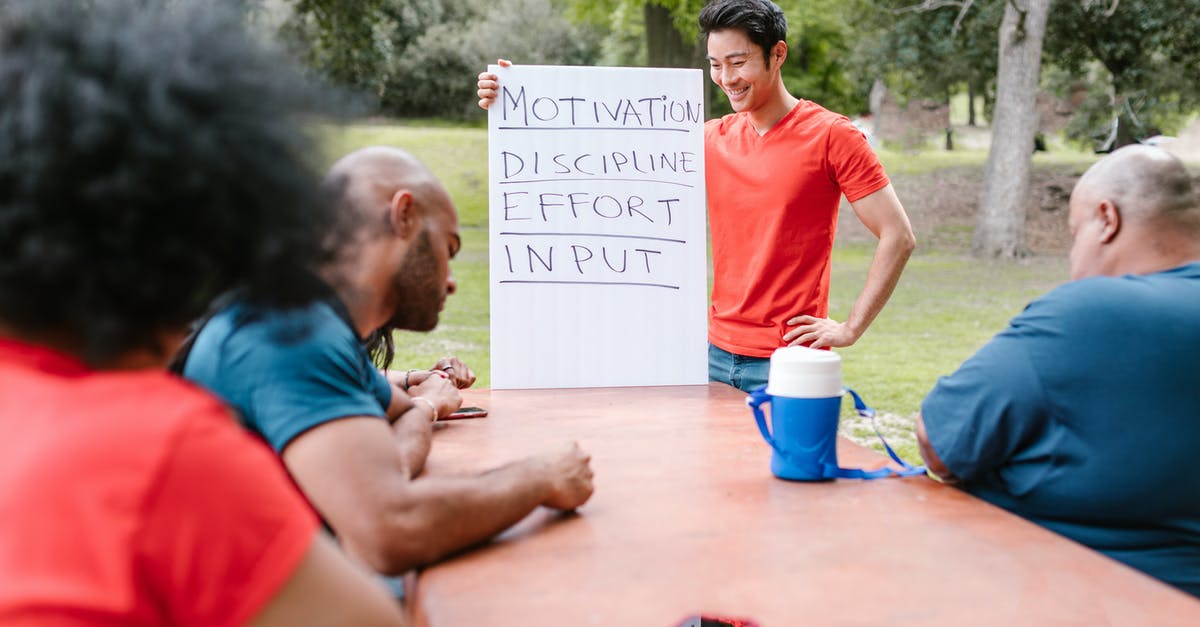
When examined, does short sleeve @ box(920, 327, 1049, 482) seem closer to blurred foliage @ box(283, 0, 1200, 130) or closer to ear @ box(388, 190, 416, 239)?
ear @ box(388, 190, 416, 239)

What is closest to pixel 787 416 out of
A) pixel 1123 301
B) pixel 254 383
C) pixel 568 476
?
pixel 568 476

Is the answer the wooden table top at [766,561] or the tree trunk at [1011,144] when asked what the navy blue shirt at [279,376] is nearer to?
the wooden table top at [766,561]

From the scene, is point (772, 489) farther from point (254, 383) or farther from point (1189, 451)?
point (254, 383)

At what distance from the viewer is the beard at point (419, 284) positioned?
1.97 meters

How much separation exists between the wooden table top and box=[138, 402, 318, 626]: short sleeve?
51 centimetres

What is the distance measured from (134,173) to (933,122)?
1143 inches

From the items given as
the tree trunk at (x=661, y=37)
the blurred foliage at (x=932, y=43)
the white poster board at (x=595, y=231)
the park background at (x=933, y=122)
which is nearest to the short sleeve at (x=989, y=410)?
the white poster board at (x=595, y=231)

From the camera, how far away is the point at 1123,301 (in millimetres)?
1950

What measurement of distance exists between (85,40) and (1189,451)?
1847 millimetres

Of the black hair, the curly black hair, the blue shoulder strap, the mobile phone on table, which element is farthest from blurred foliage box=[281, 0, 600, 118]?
the curly black hair

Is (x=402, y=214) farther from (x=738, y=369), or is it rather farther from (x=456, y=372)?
(x=738, y=369)

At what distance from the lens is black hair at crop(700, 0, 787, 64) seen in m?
3.23

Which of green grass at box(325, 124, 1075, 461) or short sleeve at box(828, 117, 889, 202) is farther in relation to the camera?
green grass at box(325, 124, 1075, 461)

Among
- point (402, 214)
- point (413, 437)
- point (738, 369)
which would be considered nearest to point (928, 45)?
point (738, 369)
